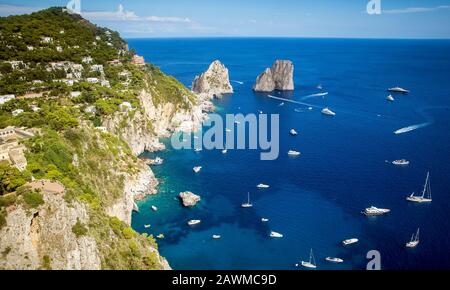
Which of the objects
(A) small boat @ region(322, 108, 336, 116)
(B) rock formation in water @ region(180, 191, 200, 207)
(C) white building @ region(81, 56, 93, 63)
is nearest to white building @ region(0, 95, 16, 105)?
(C) white building @ region(81, 56, 93, 63)

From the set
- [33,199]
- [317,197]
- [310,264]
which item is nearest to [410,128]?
[317,197]

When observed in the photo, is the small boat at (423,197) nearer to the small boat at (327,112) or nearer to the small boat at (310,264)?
the small boat at (310,264)

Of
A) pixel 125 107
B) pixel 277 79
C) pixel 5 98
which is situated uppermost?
pixel 277 79

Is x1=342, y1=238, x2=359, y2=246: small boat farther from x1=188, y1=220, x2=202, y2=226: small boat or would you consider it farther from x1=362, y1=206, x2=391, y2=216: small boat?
x1=188, y1=220, x2=202, y2=226: small boat

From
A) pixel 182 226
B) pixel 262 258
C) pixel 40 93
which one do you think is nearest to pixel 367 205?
Answer: pixel 262 258

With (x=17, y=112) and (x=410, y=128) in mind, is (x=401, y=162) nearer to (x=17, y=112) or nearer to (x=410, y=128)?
(x=410, y=128)
